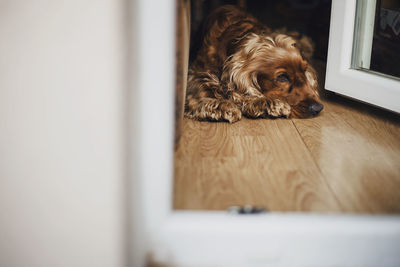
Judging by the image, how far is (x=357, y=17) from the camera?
167 centimetres

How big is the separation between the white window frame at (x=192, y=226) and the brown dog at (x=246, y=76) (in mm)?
894

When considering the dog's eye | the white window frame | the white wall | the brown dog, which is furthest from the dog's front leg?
the white wall

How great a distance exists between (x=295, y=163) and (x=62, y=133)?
73 cm

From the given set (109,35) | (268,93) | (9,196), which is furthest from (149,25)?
(268,93)

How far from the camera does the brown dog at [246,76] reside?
5.66 feet

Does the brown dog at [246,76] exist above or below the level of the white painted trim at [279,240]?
above

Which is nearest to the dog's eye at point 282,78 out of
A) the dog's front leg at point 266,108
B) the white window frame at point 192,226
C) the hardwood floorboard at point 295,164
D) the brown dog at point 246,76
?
the brown dog at point 246,76

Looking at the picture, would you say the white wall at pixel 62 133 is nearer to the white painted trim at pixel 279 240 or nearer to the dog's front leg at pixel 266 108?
the white painted trim at pixel 279 240

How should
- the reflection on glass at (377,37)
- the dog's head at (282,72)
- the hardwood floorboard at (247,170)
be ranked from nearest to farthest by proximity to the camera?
the hardwood floorboard at (247,170), the reflection on glass at (377,37), the dog's head at (282,72)

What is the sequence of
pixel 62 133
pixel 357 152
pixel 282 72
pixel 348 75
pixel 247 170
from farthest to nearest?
pixel 282 72
pixel 348 75
pixel 357 152
pixel 247 170
pixel 62 133

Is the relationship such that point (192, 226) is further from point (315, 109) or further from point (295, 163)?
point (315, 109)

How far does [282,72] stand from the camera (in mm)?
1807

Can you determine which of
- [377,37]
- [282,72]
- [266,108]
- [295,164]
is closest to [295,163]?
[295,164]

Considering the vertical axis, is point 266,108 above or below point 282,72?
below
